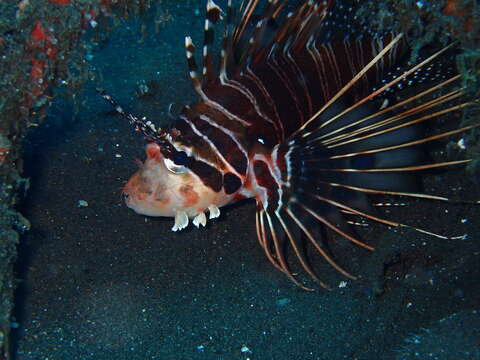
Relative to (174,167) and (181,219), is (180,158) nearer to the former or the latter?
(174,167)

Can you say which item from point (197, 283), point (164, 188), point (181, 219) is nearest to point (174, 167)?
point (164, 188)

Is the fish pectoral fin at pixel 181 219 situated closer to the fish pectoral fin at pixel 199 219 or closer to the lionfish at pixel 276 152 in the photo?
the lionfish at pixel 276 152

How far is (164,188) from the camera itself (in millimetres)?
3506

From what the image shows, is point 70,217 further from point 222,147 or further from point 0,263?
point 222,147

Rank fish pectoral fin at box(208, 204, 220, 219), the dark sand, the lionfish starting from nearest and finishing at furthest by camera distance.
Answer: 1. the dark sand
2. the lionfish
3. fish pectoral fin at box(208, 204, 220, 219)

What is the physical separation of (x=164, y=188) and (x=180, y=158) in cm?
29

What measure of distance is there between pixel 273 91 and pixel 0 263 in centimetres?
246

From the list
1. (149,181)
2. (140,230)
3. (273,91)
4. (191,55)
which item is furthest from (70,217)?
(273,91)

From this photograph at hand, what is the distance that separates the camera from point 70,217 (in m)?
3.94

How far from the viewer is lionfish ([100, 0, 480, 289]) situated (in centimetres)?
352

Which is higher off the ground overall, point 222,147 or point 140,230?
point 222,147

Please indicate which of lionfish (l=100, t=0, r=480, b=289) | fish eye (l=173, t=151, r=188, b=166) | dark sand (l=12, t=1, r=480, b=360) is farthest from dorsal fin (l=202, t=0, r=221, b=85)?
dark sand (l=12, t=1, r=480, b=360)

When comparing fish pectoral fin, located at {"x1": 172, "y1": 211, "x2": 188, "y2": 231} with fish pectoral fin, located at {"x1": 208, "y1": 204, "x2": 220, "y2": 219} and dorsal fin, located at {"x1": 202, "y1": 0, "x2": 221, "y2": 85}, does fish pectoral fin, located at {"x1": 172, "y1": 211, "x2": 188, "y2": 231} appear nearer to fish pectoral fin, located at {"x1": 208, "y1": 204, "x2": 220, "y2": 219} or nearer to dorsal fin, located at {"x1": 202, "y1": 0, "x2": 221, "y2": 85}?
fish pectoral fin, located at {"x1": 208, "y1": 204, "x2": 220, "y2": 219}

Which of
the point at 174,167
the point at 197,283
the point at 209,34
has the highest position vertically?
the point at 209,34
